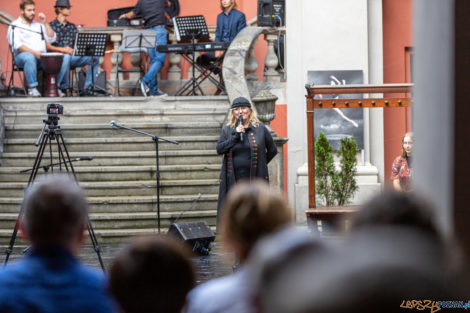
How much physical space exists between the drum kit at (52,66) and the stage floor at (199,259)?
193 inches

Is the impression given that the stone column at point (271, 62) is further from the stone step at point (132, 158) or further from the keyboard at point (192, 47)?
the stone step at point (132, 158)

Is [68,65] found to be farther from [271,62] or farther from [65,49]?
[271,62]

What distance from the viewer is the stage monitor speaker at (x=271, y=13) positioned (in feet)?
46.4

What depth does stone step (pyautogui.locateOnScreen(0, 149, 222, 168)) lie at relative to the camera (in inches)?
459

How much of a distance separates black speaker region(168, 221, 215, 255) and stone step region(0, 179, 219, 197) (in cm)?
190

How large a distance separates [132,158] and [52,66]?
3229 mm

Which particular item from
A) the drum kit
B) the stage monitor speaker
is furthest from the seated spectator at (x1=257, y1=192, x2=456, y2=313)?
the drum kit

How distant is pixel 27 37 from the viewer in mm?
13875

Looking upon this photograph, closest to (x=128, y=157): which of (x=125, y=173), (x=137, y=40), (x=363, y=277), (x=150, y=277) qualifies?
(x=125, y=173)

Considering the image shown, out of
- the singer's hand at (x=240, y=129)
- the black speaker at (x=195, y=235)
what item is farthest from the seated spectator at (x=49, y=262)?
the black speaker at (x=195, y=235)

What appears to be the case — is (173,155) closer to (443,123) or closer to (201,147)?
(201,147)

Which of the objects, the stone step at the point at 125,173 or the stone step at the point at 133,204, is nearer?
the stone step at the point at 133,204

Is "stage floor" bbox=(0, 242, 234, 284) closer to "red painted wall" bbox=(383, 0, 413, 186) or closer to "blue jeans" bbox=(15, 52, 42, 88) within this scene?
"blue jeans" bbox=(15, 52, 42, 88)

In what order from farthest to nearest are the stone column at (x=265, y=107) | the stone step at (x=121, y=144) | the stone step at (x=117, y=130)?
the stone step at (x=117, y=130) < the stone step at (x=121, y=144) < the stone column at (x=265, y=107)
